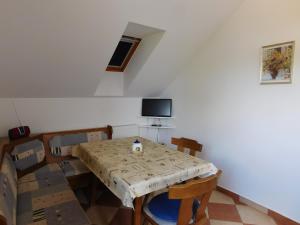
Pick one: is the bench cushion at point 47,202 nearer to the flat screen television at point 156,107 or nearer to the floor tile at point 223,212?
the floor tile at point 223,212

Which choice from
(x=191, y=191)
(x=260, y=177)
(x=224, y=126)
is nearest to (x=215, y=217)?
(x=260, y=177)

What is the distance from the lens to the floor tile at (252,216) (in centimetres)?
216

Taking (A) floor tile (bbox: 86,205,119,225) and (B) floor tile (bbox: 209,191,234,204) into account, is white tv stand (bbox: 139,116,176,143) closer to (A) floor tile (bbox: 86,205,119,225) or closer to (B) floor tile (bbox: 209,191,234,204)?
(B) floor tile (bbox: 209,191,234,204)

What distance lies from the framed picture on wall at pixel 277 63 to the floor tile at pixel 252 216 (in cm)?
143

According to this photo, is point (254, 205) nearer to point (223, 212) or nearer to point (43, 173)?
point (223, 212)

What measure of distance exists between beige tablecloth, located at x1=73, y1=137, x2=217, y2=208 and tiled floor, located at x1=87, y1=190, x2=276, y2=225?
60cm

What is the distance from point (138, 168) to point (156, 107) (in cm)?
194

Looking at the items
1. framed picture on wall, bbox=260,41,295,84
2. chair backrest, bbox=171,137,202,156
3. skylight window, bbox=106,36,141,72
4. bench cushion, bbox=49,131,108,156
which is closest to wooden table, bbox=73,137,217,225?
chair backrest, bbox=171,137,202,156

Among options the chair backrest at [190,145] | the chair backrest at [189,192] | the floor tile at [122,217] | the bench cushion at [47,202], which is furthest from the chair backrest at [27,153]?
the chair backrest at [189,192]

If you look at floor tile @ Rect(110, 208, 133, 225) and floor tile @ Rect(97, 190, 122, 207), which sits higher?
floor tile @ Rect(97, 190, 122, 207)

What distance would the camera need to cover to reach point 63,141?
2.72 m

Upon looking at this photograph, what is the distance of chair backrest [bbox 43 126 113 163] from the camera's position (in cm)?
264

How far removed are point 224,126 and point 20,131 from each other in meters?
2.43

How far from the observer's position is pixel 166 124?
3.65 m
